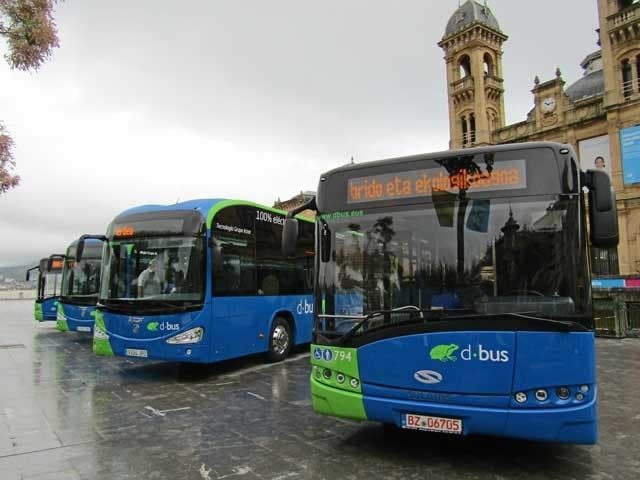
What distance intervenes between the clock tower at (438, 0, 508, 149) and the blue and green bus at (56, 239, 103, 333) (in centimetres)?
3684

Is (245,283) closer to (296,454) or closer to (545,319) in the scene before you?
(296,454)

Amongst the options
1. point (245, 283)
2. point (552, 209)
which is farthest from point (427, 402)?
point (245, 283)

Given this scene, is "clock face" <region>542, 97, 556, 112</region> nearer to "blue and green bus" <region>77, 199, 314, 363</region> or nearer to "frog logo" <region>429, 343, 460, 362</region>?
"blue and green bus" <region>77, 199, 314, 363</region>

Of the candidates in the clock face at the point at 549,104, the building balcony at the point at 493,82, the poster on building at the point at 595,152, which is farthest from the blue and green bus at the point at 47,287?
Answer: the building balcony at the point at 493,82

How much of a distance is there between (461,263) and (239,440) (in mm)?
2945

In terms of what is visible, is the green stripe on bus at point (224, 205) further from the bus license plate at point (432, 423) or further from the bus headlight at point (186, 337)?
the bus license plate at point (432, 423)

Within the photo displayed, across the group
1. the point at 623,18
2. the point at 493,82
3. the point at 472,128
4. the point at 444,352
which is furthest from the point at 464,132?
the point at 444,352

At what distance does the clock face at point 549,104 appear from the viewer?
39.8 meters

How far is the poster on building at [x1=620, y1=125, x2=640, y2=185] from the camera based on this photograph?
3384 cm

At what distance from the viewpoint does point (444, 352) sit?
412 centimetres

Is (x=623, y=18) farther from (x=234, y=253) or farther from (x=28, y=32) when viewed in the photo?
(x=28, y=32)

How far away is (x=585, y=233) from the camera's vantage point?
4188 millimetres

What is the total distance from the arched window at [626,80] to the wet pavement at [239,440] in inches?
1341

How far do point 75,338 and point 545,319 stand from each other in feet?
52.1
